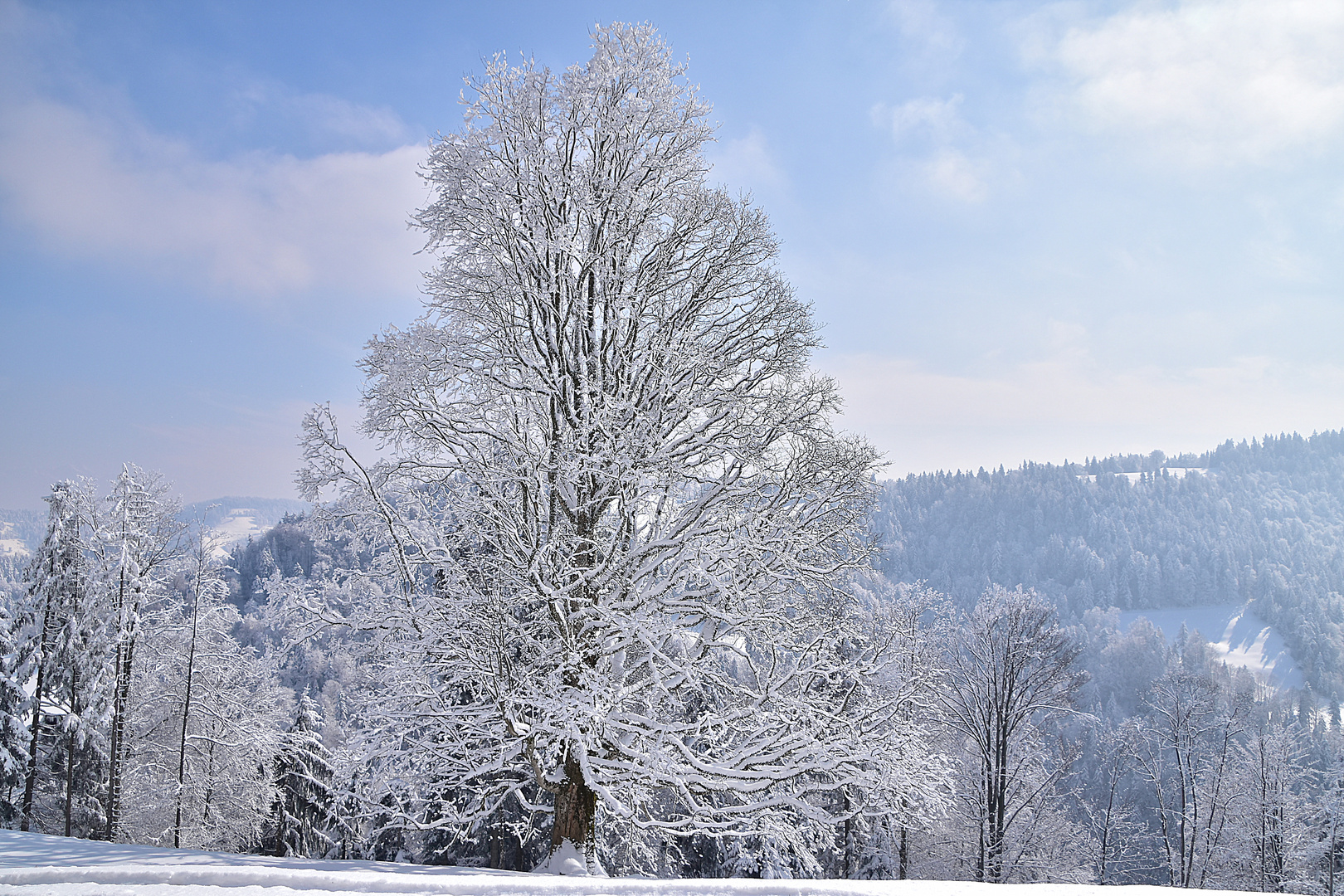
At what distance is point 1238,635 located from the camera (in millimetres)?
122062

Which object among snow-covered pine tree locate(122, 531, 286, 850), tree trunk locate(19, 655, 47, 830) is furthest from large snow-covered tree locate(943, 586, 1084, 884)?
tree trunk locate(19, 655, 47, 830)

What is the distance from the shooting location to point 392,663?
243 inches

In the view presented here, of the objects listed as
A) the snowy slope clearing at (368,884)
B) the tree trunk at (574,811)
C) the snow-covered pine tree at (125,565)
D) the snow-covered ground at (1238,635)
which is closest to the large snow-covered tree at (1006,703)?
the tree trunk at (574,811)

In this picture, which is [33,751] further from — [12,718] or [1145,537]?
[1145,537]

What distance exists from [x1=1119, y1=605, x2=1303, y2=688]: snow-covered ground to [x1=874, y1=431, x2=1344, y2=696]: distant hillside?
2.02 metres

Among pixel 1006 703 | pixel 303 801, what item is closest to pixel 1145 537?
pixel 1006 703

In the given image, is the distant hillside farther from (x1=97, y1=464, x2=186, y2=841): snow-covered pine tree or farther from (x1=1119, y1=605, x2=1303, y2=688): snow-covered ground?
(x1=97, y1=464, x2=186, y2=841): snow-covered pine tree

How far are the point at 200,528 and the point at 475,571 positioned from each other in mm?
13819

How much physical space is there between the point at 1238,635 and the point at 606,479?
161 metres

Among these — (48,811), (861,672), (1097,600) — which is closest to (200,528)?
(48,811)

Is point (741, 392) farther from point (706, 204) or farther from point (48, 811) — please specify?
point (48, 811)

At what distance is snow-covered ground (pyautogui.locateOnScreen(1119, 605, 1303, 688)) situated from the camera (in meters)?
105

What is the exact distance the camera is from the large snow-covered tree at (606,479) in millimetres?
5688

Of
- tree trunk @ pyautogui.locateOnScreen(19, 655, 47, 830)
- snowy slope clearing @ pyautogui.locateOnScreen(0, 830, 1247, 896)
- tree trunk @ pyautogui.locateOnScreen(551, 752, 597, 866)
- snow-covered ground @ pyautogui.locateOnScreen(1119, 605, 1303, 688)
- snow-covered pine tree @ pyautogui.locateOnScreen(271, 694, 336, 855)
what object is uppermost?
snowy slope clearing @ pyautogui.locateOnScreen(0, 830, 1247, 896)
